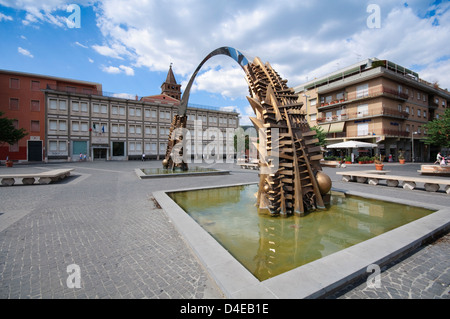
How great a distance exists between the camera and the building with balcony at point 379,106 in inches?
1256

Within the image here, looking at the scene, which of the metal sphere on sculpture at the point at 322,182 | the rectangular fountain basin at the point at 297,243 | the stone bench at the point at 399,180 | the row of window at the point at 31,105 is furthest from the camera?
the row of window at the point at 31,105

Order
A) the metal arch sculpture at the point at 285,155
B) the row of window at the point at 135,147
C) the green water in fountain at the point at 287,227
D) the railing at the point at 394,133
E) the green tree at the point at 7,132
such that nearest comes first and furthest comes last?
the green water in fountain at the point at 287,227 < the metal arch sculpture at the point at 285,155 < the green tree at the point at 7,132 < the railing at the point at 394,133 < the row of window at the point at 135,147

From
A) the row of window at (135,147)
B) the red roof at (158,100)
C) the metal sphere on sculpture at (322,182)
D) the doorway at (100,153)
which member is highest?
the red roof at (158,100)

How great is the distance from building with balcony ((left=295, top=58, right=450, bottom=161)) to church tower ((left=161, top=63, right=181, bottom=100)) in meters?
47.4

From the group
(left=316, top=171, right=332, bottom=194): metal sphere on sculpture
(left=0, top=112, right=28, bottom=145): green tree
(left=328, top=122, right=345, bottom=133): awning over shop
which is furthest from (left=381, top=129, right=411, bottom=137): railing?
(left=0, top=112, right=28, bottom=145): green tree

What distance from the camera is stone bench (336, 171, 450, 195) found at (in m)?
8.37

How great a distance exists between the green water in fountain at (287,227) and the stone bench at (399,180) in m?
3.72

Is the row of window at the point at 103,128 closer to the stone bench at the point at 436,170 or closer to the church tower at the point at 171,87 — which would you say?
the church tower at the point at 171,87

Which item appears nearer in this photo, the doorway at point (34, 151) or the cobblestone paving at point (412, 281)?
the cobblestone paving at point (412, 281)

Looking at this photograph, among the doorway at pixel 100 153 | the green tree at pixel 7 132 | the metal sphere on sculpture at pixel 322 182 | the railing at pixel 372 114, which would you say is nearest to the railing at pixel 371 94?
the railing at pixel 372 114

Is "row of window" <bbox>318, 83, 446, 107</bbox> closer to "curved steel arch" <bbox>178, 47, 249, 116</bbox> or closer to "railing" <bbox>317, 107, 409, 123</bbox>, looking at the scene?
"railing" <bbox>317, 107, 409, 123</bbox>

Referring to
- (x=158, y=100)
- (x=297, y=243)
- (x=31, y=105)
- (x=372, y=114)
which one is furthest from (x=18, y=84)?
(x=372, y=114)

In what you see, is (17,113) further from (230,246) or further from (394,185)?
(394,185)

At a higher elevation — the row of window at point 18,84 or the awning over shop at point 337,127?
the row of window at point 18,84
